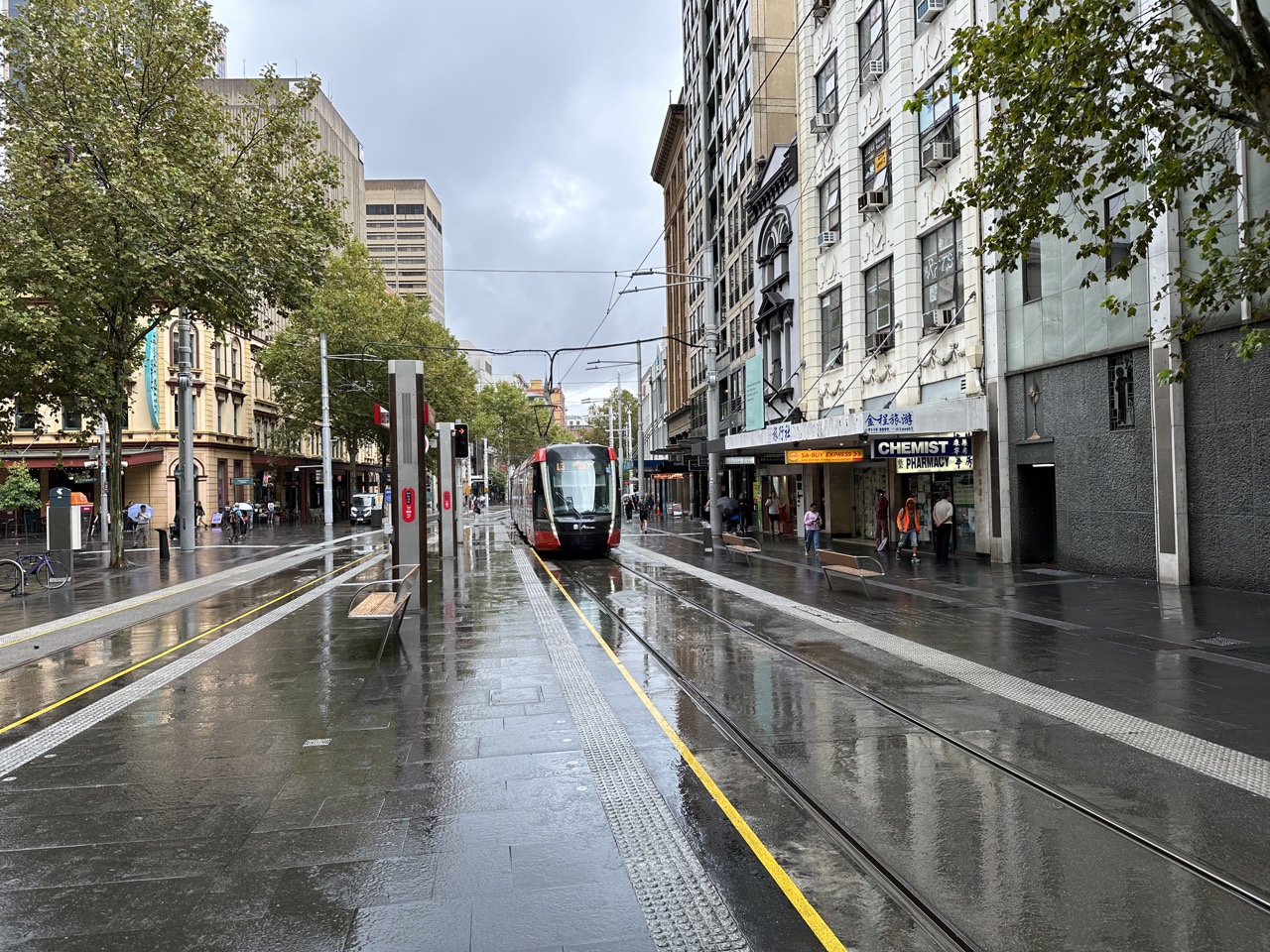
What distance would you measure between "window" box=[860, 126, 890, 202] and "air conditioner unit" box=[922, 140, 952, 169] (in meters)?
2.36

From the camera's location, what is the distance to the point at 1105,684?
26.9 feet

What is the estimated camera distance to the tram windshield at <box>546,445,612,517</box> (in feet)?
80.1

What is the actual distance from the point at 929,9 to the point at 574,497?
15147 mm

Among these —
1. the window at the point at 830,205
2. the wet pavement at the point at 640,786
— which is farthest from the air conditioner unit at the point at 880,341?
the wet pavement at the point at 640,786

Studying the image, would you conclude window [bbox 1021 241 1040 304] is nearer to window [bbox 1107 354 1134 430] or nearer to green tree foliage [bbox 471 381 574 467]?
window [bbox 1107 354 1134 430]

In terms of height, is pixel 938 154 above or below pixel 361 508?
above

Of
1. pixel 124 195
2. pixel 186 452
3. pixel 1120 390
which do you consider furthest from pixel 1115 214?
pixel 186 452

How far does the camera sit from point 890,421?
2014 centimetres

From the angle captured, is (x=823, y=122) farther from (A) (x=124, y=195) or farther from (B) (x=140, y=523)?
(B) (x=140, y=523)

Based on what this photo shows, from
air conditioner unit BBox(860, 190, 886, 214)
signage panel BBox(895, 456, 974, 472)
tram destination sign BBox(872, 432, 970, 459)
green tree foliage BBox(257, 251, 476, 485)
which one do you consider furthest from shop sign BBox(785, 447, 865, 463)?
green tree foliage BBox(257, 251, 476, 485)

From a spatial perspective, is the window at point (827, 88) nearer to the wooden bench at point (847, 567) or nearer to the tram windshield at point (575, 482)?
the tram windshield at point (575, 482)

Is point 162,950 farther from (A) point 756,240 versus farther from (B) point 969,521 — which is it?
(A) point 756,240

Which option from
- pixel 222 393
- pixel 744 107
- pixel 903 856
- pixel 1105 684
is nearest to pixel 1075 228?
pixel 1105 684

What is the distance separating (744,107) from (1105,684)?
36535 millimetres
